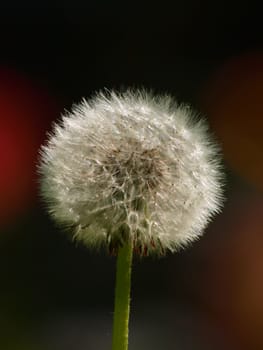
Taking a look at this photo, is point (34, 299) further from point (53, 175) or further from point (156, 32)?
point (53, 175)

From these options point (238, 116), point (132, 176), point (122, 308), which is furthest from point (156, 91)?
point (122, 308)

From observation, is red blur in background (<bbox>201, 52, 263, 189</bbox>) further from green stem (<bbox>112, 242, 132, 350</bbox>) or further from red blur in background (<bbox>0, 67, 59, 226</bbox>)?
green stem (<bbox>112, 242, 132, 350</bbox>)

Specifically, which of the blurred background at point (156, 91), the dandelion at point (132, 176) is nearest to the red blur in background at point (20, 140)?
the blurred background at point (156, 91)

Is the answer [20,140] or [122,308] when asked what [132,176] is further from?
[20,140]

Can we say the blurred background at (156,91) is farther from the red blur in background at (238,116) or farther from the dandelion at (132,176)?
the dandelion at (132,176)

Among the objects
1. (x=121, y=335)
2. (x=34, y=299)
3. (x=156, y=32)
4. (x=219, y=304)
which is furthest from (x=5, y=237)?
(x=121, y=335)

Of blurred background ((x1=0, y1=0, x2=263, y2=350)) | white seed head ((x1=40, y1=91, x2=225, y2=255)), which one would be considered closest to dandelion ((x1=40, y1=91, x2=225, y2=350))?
white seed head ((x1=40, y1=91, x2=225, y2=255))

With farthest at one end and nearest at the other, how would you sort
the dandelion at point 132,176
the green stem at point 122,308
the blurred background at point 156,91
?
the blurred background at point 156,91 → the dandelion at point 132,176 → the green stem at point 122,308
